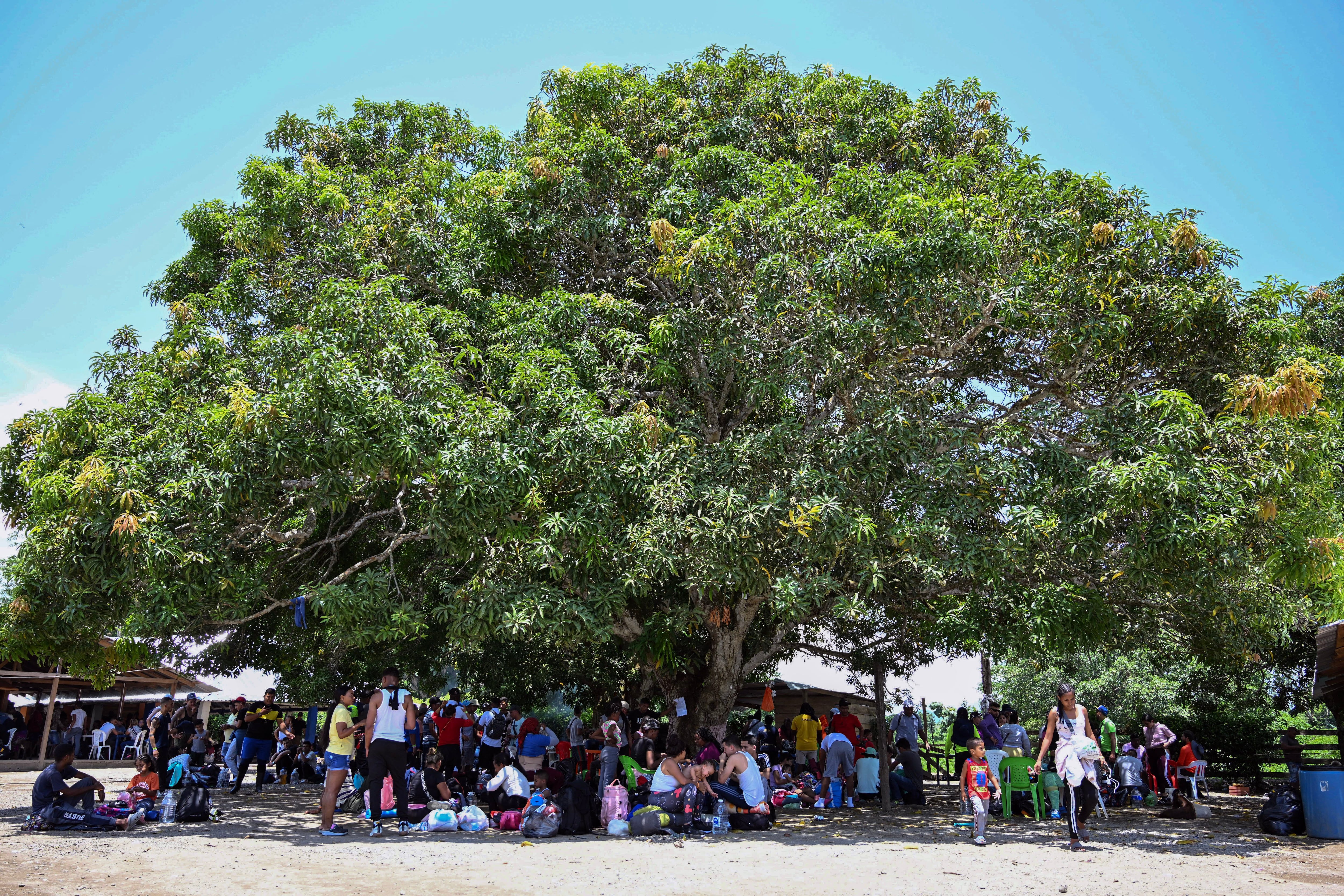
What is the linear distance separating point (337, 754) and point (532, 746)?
274 centimetres

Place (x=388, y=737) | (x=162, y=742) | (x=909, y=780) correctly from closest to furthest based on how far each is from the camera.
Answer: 1. (x=388, y=737)
2. (x=162, y=742)
3. (x=909, y=780)

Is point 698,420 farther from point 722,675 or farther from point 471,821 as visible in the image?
point 471,821

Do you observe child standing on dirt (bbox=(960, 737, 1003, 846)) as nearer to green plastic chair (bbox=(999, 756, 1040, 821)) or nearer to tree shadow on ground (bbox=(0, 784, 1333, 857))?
tree shadow on ground (bbox=(0, 784, 1333, 857))

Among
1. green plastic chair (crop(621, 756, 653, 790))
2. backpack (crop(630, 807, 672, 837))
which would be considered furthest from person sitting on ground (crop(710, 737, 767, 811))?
green plastic chair (crop(621, 756, 653, 790))

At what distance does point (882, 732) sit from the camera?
12531mm

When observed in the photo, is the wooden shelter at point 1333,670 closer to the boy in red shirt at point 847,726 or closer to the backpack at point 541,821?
the boy in red shirt at point 847,726

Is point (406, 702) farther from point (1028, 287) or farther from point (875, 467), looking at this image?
point (1028, 287)

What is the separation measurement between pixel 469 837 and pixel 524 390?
5.03 metres

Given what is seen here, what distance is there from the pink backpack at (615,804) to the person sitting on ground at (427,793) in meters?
1.82

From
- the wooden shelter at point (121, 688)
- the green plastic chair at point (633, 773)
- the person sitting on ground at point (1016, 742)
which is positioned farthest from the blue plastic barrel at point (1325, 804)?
the wooden shelter at point (121, 688)

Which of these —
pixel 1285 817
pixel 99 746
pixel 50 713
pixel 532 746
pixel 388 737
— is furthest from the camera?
pixel 99 746

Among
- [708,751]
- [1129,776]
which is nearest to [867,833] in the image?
[708,751]

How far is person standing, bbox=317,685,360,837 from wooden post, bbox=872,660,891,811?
6.85m

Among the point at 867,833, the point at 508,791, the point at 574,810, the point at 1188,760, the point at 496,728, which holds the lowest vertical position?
the point at 867,833
